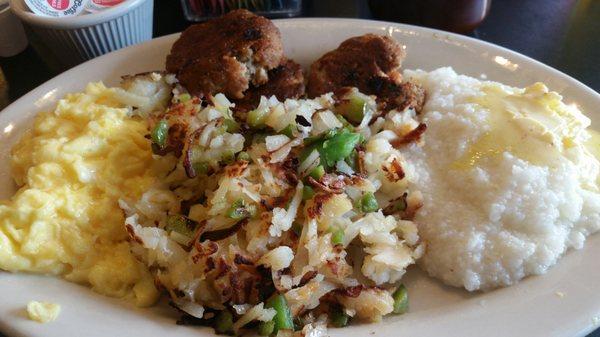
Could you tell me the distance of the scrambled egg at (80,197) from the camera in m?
2.02

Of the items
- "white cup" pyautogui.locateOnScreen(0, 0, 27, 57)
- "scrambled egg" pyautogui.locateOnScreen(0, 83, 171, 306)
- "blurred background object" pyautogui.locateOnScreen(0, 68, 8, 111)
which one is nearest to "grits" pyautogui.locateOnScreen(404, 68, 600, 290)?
"scrambled egg" pyautogui.locateOnScreen(0, 83, 171, 306)

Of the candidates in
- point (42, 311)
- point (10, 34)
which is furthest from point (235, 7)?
point (42, 311)

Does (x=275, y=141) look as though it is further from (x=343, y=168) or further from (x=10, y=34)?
(x=10, y=34)

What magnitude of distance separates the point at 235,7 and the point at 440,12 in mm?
1286

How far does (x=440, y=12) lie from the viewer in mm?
3240

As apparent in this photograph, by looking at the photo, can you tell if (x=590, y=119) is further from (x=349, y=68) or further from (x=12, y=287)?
(x=12, y=287)

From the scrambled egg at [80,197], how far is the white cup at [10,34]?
1354mm

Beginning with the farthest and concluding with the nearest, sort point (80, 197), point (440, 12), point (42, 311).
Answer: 1. point (440, 12)
2. point (80, 197)
3. point (42, 311)

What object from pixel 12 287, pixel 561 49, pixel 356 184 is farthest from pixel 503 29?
pixel 12 287

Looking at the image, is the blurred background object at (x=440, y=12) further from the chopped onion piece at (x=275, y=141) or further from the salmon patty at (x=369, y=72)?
the chopped onion piece at (x=275, y=141)

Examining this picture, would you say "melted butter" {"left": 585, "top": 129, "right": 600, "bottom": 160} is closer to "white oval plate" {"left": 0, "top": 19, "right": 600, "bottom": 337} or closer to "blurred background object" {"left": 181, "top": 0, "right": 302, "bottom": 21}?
"white oval plate" {"left": 0, "top": 19, "right": 600, "bottom": 337}

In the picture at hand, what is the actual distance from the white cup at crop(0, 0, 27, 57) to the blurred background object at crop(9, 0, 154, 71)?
0.34 metres

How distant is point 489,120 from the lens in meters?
2.28

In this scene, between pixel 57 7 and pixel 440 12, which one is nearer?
pixel 57 7
